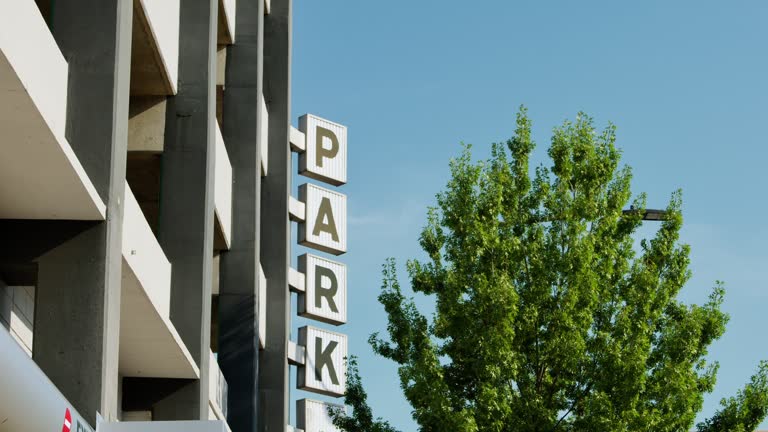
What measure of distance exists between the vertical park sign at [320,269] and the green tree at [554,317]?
36.6 feet

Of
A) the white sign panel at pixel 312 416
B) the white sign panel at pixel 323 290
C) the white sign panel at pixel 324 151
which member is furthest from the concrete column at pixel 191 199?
the white sign panel at pixel 324 151

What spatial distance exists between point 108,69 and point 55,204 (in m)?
1.48

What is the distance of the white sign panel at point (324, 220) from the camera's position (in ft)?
127

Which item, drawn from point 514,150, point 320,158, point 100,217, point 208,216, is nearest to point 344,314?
point 320,158

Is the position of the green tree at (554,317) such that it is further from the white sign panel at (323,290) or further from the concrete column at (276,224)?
the white sign panel at (323,290)

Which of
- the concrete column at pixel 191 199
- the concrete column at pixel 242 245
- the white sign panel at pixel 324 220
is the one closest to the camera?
the concrete column at pixel 191 199

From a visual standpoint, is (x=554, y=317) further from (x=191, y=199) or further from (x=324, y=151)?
(x=324, y=151)

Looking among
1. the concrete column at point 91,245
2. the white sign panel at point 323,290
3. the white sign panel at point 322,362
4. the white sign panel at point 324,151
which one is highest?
the white sign panel at point 324,151

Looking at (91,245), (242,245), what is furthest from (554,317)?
(91,245)

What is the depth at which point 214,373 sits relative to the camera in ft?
75.0

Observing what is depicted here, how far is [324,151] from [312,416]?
886 centimetres

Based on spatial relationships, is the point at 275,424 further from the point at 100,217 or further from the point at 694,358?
the point at 100,217

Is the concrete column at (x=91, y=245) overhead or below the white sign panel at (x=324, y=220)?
below

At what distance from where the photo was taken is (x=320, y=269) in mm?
38750
